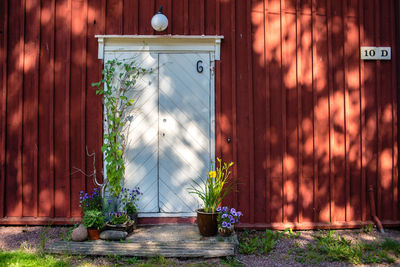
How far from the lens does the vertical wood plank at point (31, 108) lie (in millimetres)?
4742

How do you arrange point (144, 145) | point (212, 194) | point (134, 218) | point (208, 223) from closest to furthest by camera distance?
point (208, 223), point (212, 194), point (134, 218), point (144, 145)

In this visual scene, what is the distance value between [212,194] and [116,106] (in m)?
1.77

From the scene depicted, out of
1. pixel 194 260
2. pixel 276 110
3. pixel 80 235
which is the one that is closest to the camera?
pixel 194 260

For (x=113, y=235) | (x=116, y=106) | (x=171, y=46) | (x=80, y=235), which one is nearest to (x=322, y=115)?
(x=171, y=46)

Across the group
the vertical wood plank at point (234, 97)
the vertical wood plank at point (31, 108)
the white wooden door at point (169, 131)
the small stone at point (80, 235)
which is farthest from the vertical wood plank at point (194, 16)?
the small stone at point (80, 235)

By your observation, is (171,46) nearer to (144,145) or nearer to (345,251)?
(144,145)

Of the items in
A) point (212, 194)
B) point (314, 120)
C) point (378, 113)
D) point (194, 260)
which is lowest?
point (194, 260)

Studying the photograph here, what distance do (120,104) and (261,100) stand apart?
202cm

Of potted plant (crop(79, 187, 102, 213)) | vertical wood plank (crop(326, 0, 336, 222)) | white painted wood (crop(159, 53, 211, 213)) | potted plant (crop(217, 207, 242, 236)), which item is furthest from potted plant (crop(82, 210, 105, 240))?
vertical wood plank (crop(326, 0, 336, 222))

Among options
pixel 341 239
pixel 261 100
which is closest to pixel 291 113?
pixel 261 100

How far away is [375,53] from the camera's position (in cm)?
495

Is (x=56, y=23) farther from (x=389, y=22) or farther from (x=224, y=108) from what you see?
(x=389, y=22)

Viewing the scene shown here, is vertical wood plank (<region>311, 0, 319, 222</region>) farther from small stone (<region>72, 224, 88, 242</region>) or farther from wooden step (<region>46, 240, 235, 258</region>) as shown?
small stone (<region>72, 224, 88, 242</region>)

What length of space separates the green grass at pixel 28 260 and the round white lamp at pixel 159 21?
124 inches
